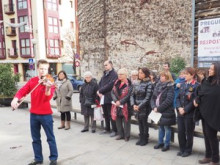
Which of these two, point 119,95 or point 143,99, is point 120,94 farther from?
point 143,99

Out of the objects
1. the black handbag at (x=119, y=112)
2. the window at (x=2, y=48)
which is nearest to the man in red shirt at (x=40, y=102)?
the black handbag at (x=119, y=112)

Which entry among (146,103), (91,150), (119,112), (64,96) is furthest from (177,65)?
(91,150)

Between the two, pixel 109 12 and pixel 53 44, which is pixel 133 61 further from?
pixel 53 44

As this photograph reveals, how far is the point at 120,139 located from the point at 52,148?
1971 millimetres

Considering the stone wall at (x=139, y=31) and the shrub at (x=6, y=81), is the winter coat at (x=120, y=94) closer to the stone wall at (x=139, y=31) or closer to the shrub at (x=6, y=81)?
the stone wall at (x=139, y=31)

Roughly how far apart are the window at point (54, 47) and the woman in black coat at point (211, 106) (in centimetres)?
3273

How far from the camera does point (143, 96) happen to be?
5223mm

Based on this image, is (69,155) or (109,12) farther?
(109,12)

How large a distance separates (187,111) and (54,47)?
3311 centimetres

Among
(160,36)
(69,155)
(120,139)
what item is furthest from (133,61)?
(69,155)

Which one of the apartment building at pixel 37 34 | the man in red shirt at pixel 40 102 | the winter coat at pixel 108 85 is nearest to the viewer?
the man in red shirt at pixel 40 102

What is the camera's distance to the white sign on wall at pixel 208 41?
505 centimetres

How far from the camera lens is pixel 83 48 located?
43.0 ft

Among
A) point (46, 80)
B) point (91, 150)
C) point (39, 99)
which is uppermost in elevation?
point (46, 80)
